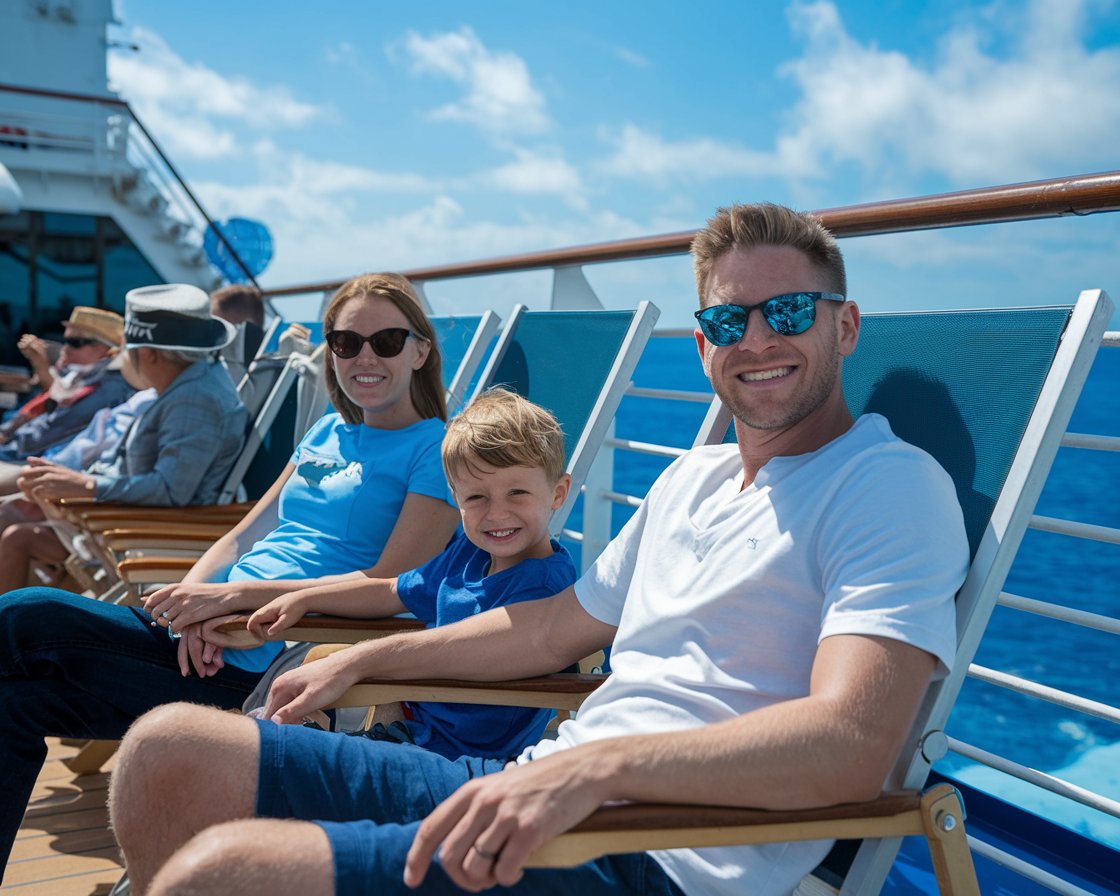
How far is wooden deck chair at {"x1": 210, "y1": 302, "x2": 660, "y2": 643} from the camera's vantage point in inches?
98.8

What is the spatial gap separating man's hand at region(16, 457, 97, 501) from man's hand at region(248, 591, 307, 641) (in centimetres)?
155

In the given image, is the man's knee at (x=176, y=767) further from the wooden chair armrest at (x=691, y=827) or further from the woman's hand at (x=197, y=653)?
the woman's hand at (x=197, y=653)

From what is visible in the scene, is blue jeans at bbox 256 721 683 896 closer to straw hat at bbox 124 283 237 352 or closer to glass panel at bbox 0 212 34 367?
straw hat at bbox 124 283 237 352

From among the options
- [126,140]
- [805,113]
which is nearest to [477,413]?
[126,140]

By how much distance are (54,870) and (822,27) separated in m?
92.7

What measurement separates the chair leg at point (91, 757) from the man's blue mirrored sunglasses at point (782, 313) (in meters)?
2.19

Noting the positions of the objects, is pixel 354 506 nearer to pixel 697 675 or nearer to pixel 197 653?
pixel 197 653

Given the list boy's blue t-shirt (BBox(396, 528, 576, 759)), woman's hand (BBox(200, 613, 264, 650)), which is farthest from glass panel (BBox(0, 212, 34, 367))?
boy's blue t-shirt (BBox(396, 528, 576, 759))

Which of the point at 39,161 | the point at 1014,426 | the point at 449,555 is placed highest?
the point at 39,161

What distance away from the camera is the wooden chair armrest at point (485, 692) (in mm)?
1704

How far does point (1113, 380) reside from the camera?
81000mm

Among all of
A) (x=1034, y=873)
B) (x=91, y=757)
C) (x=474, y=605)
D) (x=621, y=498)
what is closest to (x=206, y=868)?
(x=474, y=605)

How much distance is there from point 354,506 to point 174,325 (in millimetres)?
1496

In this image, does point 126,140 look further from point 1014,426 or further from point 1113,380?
point 1113,380
